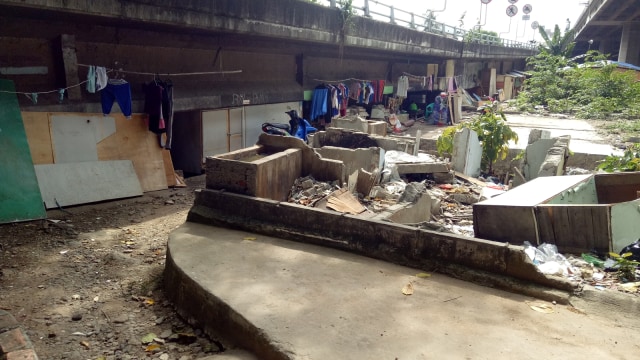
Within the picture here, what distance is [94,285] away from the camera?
5.34 m

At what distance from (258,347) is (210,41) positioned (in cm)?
911

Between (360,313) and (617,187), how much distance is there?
4.62 m

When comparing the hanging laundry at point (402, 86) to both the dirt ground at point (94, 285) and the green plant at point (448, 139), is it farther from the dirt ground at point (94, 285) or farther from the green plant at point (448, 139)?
the dirt ground at point (94, 285)

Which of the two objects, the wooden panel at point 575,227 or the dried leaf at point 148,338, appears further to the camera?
the wooden panel at point 575,227

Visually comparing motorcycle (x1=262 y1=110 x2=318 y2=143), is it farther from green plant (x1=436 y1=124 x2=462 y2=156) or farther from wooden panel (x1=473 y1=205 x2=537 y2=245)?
wooden panel (x1=473 y1=205 x2=537 y2=245)

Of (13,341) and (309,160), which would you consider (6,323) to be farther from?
(309,160)

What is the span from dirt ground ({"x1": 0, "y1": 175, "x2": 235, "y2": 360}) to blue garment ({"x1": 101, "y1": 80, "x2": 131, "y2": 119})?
6.52ft

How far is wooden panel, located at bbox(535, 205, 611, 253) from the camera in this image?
496 cm

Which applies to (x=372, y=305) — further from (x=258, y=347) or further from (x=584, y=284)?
(x=584, y=284)

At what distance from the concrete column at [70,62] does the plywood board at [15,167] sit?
0.95m

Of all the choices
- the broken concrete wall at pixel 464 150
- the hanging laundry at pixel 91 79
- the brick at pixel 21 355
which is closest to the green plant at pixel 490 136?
the broken concrete wall at pixel 464 150

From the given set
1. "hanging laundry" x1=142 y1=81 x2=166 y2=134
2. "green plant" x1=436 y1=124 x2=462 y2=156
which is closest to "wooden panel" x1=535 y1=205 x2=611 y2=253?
"green plant" x1=436 y1=124 x2=462 y2=156

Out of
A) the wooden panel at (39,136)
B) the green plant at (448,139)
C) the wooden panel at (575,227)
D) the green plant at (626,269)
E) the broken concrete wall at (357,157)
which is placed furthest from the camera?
the green plant at (448,139)

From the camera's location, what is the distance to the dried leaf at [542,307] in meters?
3.85
